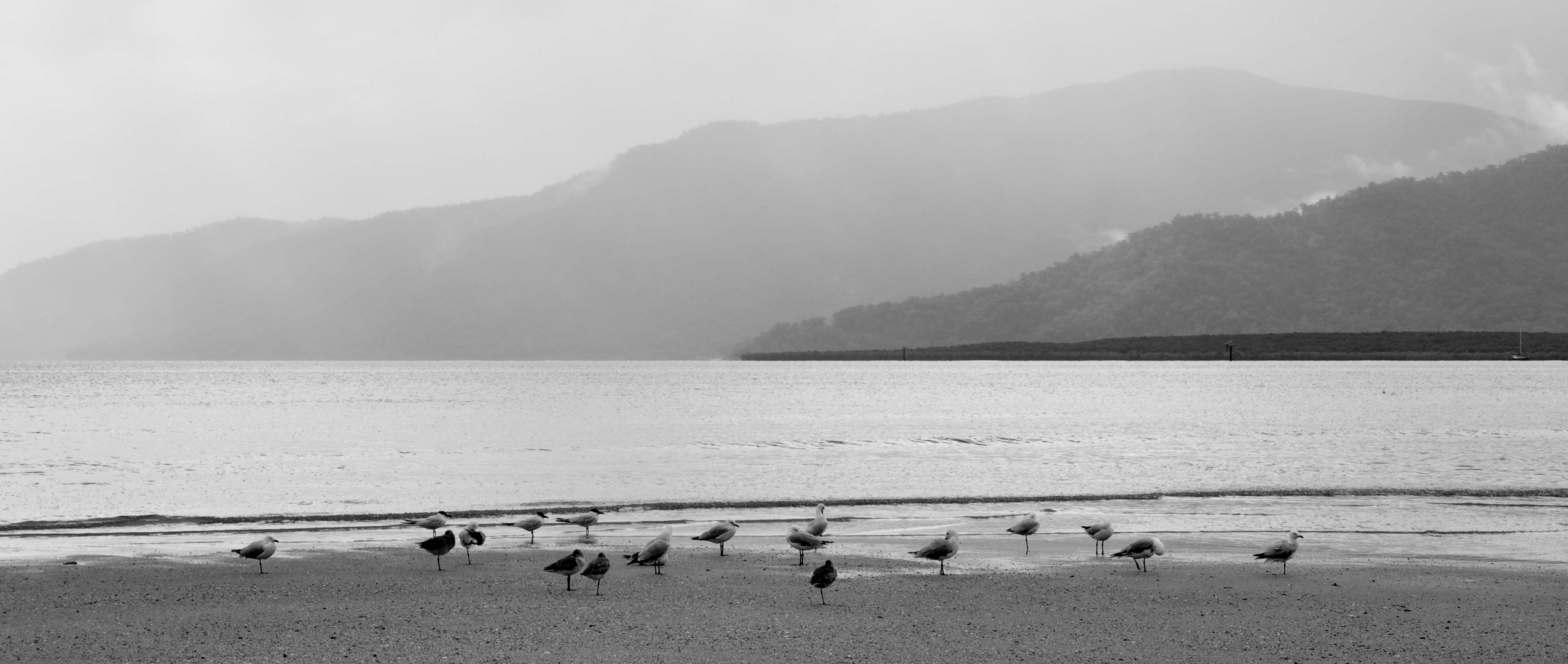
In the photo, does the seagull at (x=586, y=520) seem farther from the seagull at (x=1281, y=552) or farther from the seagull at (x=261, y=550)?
the seagull at (x=1281, y=552)

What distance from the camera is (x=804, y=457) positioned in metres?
36.5

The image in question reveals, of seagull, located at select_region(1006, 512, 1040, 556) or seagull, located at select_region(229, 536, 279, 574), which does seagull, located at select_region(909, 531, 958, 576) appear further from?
seagull, located at select_region(229, 536, 279, 574)

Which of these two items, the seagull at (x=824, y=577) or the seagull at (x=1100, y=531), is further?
the seagull at (x=1100, y=531)

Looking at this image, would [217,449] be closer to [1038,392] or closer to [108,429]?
[108,429]

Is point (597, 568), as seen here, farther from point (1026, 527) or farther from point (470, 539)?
point (1026, 527)

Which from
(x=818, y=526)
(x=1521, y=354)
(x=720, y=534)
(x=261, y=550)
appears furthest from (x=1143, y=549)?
(x=1521, y=354)

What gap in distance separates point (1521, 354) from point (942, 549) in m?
185

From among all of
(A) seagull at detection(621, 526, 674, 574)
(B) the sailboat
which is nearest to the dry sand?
(A) seagull at detection(621, 526, 674, 574)

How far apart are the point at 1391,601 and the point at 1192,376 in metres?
126

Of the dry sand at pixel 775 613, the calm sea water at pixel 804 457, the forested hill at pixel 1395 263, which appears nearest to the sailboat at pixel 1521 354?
the forested hill at pixel 1395 263

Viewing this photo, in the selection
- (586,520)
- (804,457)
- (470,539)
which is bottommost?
(804,457)

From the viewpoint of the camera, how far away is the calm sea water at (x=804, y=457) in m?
21.6

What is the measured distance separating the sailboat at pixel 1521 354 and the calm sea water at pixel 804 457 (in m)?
95.5

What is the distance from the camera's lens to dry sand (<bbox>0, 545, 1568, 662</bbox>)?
999 cm
